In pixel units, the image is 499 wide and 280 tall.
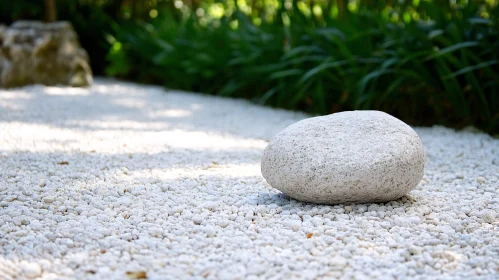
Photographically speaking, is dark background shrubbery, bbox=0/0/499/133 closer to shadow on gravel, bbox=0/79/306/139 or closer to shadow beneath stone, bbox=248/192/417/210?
shadow on gravel, bbox=0/79/306/139

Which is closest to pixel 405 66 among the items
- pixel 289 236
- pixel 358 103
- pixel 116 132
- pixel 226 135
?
pixel 358 103

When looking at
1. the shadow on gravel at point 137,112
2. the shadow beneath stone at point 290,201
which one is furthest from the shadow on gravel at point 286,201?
the shadow on gravel at point 137,112

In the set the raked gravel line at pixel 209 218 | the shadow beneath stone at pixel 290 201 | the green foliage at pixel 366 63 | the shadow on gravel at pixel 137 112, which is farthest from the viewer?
the shadow on gravel at pixel 137 112

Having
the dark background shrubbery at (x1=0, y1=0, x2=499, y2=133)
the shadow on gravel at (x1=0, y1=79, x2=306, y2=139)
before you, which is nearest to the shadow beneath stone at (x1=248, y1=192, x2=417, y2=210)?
the shadow on gravel at (x1=0, y1=79, x2=306, y2=139)

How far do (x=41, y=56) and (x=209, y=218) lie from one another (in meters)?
4.30

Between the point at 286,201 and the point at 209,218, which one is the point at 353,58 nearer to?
the point at 286,201

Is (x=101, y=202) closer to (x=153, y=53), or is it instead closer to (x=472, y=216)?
(x=472, y=216)

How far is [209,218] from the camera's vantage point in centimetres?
179

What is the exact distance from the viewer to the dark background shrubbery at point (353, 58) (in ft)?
11.3

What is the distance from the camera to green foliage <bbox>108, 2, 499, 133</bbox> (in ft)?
11.2

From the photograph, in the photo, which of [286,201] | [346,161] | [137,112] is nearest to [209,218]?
[286,201]

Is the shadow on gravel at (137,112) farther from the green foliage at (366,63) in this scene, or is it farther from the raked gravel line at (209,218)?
the raked gravel line at (209,218)

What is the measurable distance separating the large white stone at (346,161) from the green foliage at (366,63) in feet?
4.92

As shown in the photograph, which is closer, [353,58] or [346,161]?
[346,161]
